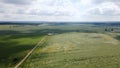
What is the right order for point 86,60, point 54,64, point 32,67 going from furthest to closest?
point 86,60 → point 54,64 → point 32,67

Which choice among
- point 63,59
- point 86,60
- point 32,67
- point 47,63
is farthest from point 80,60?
point 32,67

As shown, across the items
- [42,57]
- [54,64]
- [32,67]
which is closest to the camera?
[32,67]

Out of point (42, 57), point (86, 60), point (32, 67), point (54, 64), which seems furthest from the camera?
point (42, 57)

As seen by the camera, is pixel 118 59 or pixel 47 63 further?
pixel 118 59

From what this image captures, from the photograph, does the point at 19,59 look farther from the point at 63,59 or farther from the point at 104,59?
the point at 104,59

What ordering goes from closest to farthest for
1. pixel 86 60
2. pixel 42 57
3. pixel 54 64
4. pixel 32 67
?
1. pixel 32 67
2. pixel 54 64
3. pixel 86 60
4. pixel 42 57

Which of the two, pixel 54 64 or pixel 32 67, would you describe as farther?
pixel 54 64

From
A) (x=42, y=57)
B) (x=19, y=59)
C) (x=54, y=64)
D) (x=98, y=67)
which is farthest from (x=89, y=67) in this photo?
(x=19, y=59)

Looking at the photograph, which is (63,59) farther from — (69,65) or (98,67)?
(98,67)
